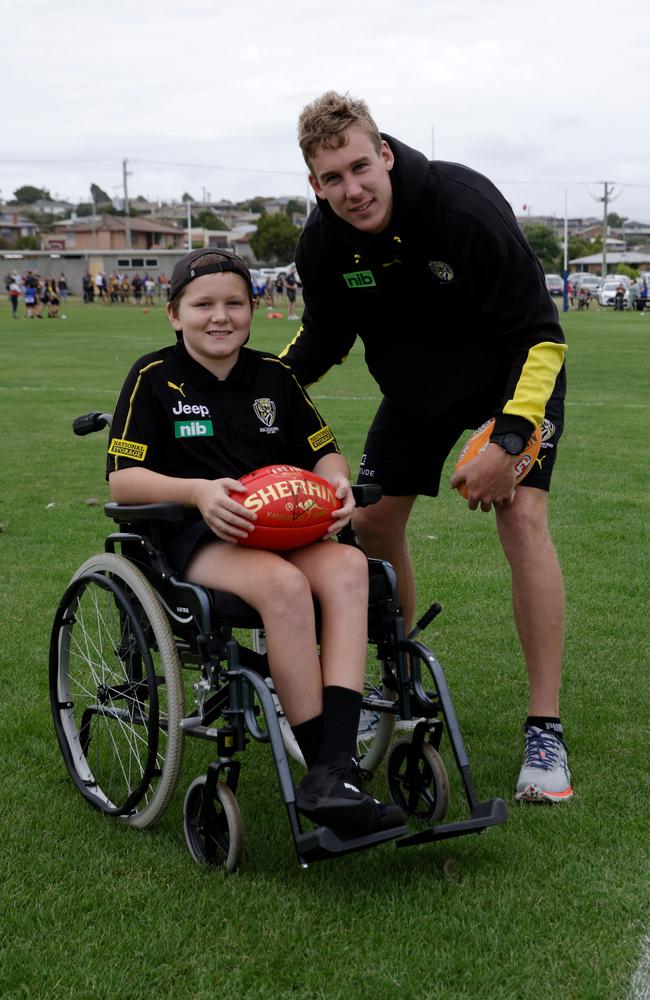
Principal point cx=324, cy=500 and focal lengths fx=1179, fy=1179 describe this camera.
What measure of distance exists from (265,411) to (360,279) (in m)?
0.52

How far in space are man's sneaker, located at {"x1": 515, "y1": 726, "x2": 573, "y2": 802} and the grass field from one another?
0.19 ft

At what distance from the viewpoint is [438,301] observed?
3.68m

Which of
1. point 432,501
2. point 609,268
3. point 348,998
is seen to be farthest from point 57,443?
point 609,268

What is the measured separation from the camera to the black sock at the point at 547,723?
144 inches

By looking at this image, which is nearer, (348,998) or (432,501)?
(348,998)

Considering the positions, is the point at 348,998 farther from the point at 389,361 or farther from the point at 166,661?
the point at 389,361

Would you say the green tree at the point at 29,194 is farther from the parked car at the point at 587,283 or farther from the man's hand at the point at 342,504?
the man's hand at the point at 342,504

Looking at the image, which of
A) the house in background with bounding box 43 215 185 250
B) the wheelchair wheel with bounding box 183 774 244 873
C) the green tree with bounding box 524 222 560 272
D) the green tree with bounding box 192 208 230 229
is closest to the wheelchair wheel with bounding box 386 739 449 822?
the wheelchair wheel with bounding box 183 774 244 873

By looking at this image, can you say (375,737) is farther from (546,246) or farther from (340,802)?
(546,246)

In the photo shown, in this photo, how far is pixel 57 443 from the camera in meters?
10.5

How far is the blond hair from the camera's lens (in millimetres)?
3207

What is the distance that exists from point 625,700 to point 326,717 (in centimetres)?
175

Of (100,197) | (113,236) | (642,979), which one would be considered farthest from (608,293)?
(100,197)

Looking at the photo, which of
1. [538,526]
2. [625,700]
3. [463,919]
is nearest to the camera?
[463,919]
